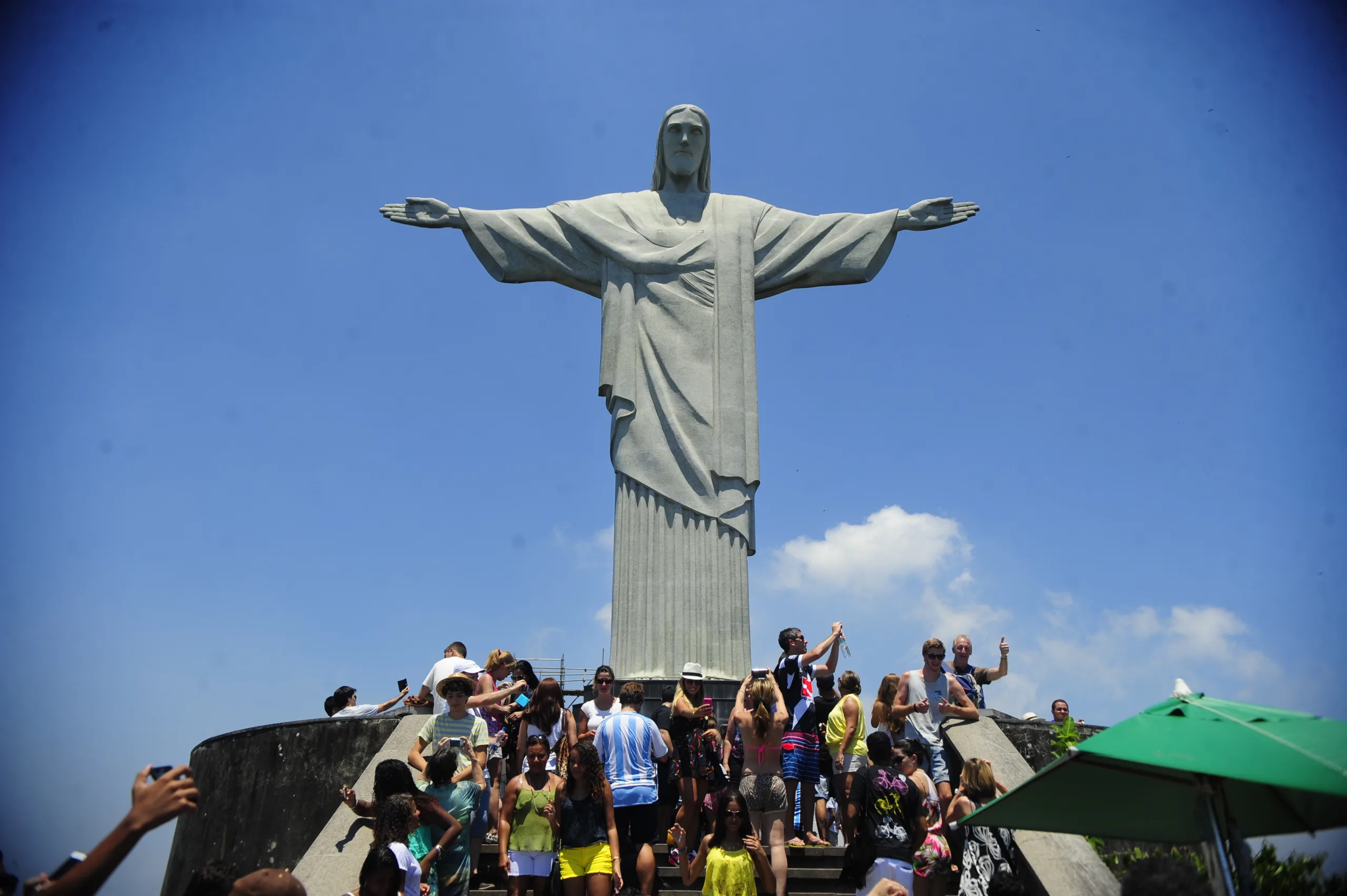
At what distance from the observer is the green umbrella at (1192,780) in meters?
4.08

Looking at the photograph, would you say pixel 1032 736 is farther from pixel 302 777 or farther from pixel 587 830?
pixel 302 777

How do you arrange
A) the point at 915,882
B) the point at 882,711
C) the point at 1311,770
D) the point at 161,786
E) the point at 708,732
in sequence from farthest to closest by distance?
the point at 882,711 < the point at 708,732 < the point at 915,882 < the point at 1311,770 < the point at 161,786

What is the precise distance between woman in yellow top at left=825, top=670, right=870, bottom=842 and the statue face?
6671 mm

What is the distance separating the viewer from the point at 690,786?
7465mm

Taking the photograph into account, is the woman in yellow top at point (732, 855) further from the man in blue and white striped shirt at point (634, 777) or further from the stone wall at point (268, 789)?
the stone wall at point (268, 789)

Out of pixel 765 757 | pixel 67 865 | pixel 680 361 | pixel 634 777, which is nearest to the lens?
pixel 67 865

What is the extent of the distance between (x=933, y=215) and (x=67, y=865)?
11023 mm

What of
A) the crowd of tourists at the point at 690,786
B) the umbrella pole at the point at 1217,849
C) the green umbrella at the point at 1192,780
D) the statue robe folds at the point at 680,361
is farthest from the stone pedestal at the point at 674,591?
the umbrella pole at the point at 1217,849

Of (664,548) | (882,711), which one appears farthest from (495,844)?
(664,548)

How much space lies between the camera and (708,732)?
7477 mm

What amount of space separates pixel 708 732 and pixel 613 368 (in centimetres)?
508

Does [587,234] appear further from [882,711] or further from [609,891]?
[609,891]

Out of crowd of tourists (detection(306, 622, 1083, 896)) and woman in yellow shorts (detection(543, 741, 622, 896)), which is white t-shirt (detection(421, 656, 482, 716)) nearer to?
crowd of tourists (detection(306, 622, 1083, 896))

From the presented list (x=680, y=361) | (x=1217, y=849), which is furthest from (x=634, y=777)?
(x=680, y=361)
